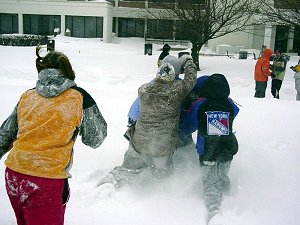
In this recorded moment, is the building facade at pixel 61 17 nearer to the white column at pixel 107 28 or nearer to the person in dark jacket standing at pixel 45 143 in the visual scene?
the white column at pixel 107 28

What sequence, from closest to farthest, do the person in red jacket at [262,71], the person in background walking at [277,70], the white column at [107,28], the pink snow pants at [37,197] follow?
the pink snow pants at [37,197]
the person in red jacket at [262,71]
the person in background walking at [277,70]
the white column at [107,28]

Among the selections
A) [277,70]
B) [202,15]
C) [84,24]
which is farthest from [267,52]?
[84,24]

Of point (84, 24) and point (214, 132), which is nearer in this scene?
point (214, 132)

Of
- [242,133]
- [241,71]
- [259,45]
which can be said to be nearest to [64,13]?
[259,45]

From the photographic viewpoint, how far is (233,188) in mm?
4352

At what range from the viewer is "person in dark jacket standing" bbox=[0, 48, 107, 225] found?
8.01ft

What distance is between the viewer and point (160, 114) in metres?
4.16

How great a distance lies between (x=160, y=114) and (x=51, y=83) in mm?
1775

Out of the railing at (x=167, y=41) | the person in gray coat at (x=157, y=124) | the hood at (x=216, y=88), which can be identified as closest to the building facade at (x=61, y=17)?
the railing at (x=167, y=41)

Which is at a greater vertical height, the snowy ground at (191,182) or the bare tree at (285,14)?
the bare tree at (285,14)

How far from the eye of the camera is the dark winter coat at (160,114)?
412cm

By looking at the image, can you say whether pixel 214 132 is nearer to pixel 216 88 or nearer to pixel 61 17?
pixel 216 88

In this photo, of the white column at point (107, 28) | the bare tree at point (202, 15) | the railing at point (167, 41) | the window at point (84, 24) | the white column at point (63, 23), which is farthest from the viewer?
the railing at point (167, 41)

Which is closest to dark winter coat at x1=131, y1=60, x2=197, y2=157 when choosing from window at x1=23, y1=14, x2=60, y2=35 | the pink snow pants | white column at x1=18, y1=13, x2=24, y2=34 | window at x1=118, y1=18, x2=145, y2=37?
the pink snow pants
